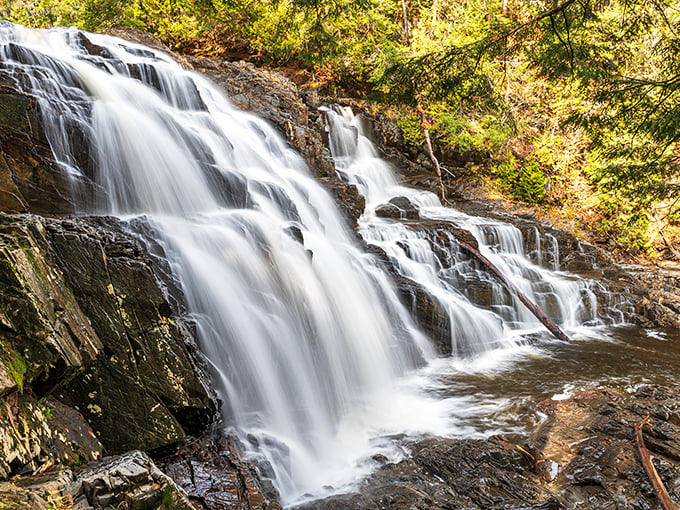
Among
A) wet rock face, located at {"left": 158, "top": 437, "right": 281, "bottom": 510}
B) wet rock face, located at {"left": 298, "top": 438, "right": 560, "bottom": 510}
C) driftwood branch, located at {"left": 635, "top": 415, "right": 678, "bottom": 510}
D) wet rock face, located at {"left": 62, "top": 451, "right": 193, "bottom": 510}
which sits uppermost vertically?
wet rock face, located at {"left": 62, "top": 451, "right": 193, "bottom": 510}

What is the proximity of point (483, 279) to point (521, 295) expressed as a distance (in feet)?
2.70

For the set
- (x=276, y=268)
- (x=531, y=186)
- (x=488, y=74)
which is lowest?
(x=276, y=268)

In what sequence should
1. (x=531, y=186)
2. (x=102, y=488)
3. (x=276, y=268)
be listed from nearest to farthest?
(x=102, y=488)
(x=276, y=268)
(x=531, y=186)

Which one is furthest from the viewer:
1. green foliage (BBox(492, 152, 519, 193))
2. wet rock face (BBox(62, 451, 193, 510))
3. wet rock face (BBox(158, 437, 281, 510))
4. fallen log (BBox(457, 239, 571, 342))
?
green foliage (BBox(492, 152, 519, 193))

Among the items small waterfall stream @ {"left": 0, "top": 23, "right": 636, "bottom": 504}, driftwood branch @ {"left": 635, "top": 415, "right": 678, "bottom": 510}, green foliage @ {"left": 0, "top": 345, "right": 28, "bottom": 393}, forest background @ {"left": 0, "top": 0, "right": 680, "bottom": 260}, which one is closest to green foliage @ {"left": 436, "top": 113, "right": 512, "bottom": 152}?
forest background @ {"left": 0, "top": 0, "right": 680, "bottom": 260}

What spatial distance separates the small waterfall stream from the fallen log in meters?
0.21

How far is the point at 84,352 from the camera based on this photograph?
309 centimetres

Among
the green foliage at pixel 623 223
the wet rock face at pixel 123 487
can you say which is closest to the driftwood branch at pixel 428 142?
the green foliage at pixel 623 223

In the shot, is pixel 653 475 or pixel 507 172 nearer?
pixel 653 475

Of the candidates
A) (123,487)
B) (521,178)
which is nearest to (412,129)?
(521,178)

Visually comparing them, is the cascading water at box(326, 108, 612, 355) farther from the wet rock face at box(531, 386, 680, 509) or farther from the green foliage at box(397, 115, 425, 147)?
the green foliage at box(397, 115, 425, 147)

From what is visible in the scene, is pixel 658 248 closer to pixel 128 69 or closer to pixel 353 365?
pixel 353 365

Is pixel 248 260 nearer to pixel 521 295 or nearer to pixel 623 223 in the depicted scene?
pixel 521 295

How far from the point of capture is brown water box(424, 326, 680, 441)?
198 inches
